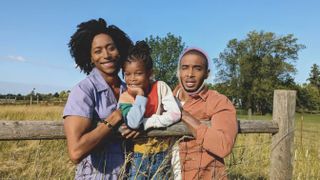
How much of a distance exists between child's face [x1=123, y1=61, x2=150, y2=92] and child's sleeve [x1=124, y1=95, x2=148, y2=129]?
0.79ft

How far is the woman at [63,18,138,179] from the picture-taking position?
269 cm

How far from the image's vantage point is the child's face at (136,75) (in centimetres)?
306

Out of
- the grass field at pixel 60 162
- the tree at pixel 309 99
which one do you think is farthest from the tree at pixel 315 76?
the grass field at pixel 60 162

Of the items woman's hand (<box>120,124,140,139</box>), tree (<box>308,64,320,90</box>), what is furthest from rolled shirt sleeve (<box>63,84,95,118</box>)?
tree (<box>308,64,320,90</box>)

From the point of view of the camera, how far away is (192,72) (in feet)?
10.2

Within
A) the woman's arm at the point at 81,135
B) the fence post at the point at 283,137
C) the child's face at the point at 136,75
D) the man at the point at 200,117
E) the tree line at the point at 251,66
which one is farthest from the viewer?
the tree line at the point at 251,66

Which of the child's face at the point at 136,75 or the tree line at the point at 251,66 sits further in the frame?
the tree line at the point at 251,66

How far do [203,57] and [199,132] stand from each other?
602mm

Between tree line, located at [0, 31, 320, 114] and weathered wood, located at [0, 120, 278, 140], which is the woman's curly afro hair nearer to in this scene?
weathered wood, located at [0, 120, 278, 140]

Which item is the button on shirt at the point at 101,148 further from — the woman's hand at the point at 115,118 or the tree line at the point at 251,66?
the tree line at the point at 251,66

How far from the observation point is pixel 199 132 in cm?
295

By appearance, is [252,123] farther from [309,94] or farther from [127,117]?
[309,94]

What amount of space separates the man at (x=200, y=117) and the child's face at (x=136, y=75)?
11.3 inches

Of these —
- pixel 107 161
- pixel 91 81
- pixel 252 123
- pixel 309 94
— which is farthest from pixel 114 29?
pixel 309 94
